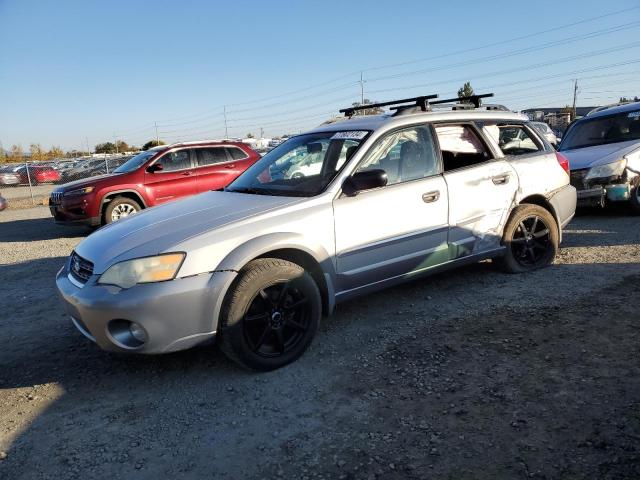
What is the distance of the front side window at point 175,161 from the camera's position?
32.6 ft

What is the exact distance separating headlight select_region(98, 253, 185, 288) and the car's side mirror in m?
1.31

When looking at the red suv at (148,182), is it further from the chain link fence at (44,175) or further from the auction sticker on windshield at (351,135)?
the chain link fence at (44,175)

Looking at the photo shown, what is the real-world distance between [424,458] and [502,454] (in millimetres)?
367

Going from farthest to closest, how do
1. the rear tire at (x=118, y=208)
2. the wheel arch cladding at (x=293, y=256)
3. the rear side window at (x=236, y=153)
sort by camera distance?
the rear side window at (x=236, y=153) → the rear tire at (x=118, y=208) → the wheel arch cladding at (x=293, y=256)

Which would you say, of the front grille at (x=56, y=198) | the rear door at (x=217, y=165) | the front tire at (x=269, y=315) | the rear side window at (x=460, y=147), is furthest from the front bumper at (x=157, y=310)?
the front grille at (x=56, y=198)

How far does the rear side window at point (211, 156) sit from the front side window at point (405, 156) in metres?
6.65

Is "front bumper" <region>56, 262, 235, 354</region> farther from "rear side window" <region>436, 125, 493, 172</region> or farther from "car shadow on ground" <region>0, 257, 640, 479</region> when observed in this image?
"rear side window" <region>436, 125, 493, 172</region>

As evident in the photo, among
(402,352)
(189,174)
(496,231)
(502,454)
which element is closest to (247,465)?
(502,454)

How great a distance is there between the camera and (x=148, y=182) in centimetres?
970

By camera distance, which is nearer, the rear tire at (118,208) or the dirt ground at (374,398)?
the dirt ground at (374,398)

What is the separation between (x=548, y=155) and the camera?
519 cm

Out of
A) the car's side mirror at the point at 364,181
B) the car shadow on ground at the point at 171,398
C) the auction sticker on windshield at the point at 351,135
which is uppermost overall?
the auction sticker on windshield at the point at 351,135

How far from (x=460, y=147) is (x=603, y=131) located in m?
5.40

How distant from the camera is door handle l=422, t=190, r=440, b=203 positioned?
4113 mm
